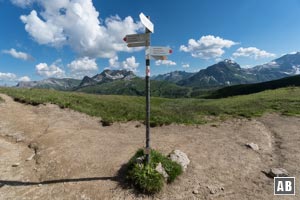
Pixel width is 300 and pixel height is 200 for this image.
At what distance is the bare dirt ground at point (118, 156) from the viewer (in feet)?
24.8

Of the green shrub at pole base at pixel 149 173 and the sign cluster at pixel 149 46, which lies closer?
the green shrub at pole base at pixel 149 173

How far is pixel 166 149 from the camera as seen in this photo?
11.5m

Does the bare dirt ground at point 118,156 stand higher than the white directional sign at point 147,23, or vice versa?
the white directional sign at point 147,23

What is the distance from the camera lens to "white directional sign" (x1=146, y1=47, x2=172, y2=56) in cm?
759

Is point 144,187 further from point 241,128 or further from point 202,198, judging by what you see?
point 241,128

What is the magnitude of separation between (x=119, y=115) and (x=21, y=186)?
40.7ft

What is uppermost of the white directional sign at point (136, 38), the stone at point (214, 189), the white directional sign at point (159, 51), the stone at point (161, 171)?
the white directional sign at point (136, 38)

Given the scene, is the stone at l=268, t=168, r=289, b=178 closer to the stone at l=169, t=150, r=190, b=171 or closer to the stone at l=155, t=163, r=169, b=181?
the stone at l=169, t=150, r=190, b=171

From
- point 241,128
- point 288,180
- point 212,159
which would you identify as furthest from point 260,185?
point 241,128

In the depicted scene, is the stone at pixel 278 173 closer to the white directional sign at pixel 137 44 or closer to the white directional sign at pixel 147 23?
the white directional sign at pixel 137 44

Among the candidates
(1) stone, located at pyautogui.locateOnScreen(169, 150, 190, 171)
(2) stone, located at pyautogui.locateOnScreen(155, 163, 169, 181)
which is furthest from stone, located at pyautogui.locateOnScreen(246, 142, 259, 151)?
(2) stone, located at pyautogui.locateOnScreen(155, 163, 169, 181)

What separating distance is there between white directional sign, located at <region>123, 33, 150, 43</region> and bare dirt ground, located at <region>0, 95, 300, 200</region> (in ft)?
18.2

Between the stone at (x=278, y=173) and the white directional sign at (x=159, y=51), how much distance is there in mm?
6725

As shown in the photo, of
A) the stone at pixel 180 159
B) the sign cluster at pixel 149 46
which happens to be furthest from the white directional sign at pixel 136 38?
the stone at pixel 180 159
